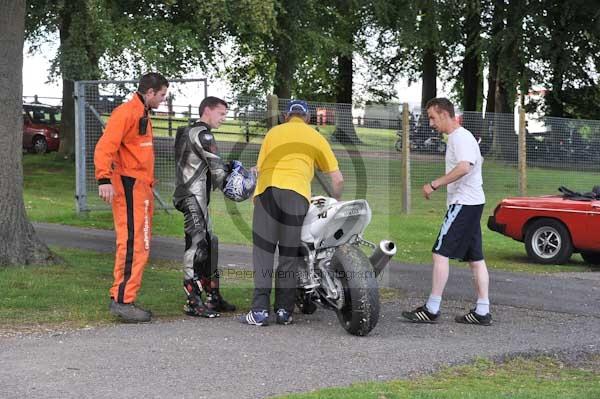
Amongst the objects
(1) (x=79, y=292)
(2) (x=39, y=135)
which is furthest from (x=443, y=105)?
(2) (x=39, y=135)

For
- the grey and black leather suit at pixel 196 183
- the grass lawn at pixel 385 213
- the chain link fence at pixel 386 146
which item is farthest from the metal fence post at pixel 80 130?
the grey and black leather suit at pixel 196 183

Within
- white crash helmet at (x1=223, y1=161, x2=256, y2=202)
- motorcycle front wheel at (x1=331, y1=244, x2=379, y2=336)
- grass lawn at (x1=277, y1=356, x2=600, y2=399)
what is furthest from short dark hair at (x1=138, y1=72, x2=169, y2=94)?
grass lawn at (x1=277, y1=356, x2=600, y2=399)

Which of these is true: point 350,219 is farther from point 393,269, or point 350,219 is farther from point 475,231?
point 393,269

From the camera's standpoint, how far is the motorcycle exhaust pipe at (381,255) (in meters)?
7.78

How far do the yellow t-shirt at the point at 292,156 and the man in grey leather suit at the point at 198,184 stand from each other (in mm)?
A: 462

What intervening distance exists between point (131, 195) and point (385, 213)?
12.1 meters

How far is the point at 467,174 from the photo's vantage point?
831 centimetres

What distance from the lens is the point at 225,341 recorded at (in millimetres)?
7184

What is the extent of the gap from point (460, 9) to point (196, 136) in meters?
26.0

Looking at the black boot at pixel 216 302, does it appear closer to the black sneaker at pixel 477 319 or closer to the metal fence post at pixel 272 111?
the black sneaker at pixel 477 319

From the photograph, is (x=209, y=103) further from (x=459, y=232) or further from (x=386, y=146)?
(x=386, y=146)

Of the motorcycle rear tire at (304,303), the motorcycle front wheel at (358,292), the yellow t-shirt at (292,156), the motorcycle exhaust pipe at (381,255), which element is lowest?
the motorcycle rear tire at (304,303)

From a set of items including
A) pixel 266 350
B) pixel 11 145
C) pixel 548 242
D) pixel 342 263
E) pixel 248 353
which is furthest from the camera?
pixel 548 242

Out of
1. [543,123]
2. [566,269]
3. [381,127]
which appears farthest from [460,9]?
[566,269]
